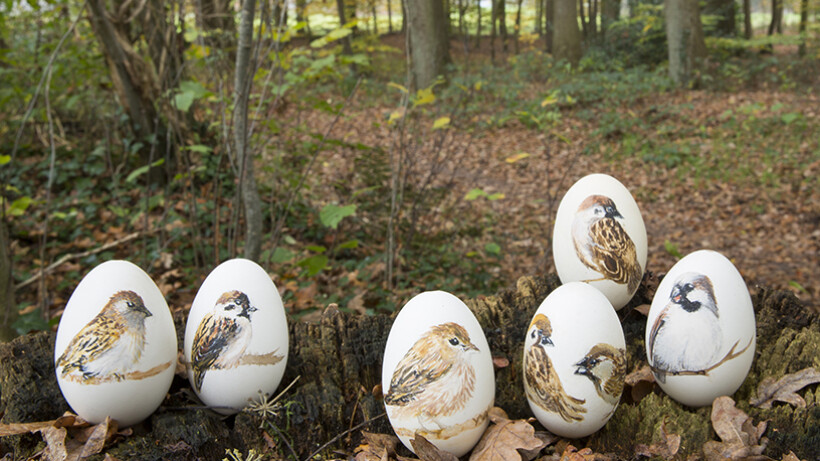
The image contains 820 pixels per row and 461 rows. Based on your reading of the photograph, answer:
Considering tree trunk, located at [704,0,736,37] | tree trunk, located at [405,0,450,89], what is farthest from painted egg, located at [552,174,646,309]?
tree trunk, located at [704,0,736,37]

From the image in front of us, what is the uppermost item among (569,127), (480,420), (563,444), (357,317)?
(569,127)

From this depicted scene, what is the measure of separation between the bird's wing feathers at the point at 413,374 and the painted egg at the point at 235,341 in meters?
0.44

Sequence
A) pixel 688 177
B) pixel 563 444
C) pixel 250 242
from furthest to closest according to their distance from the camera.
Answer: pixel 688 177, pixel 250 242, pixel 563 444

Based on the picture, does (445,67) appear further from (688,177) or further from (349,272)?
(349,272)

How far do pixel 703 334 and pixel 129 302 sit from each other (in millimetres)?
1776

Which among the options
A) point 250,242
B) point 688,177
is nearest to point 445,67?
point 688,177

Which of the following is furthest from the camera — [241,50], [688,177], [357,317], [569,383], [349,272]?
[688,177]

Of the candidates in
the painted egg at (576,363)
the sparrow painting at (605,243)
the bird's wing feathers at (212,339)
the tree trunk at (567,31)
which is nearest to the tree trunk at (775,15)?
the tree trunk at (567,31)

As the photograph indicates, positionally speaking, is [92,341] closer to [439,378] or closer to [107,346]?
[107,346]

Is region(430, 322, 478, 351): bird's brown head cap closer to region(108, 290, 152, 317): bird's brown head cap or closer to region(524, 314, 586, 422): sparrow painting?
region(524, 314, 586, 422): sparrow painting

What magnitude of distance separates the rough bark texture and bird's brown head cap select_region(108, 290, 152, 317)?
369 mm

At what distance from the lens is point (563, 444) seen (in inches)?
64.1

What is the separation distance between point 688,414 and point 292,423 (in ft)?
4.11

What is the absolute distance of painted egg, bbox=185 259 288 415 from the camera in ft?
5.42
